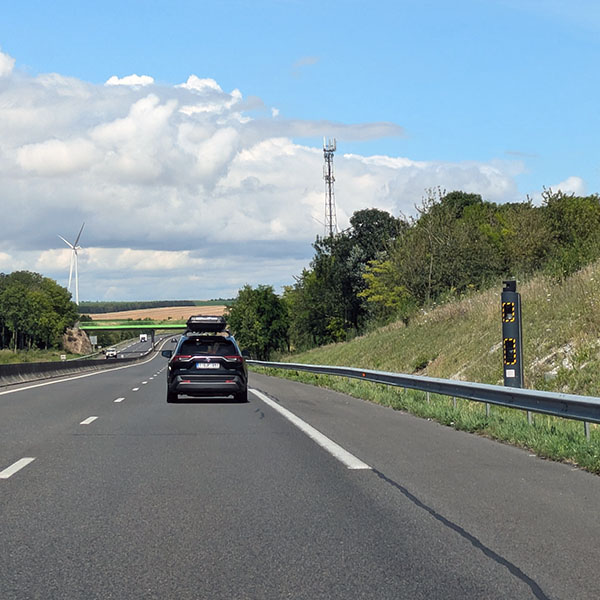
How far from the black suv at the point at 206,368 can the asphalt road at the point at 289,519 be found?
794 cm

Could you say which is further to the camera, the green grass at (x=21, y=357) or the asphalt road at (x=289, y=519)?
the green grass at (x=21, y=357)

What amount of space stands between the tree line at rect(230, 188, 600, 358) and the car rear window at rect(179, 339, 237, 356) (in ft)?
48.6

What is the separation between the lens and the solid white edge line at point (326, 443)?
10.7 m

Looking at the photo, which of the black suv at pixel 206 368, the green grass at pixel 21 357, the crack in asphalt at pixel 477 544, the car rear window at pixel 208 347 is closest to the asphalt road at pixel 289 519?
the crack in asphalt at pixel 477 544

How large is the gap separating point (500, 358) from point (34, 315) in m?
157

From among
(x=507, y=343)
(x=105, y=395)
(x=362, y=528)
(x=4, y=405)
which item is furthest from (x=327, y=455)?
(x=105, y=395)

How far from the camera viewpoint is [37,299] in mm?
181500

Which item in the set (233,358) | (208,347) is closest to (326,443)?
(233,358)

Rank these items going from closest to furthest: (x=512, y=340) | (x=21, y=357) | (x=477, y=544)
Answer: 1. (x=477, y=544)
2. (x=512, y=340)
3. (x=21, y=357)

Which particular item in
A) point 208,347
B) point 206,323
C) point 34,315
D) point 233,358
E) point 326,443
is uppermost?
point 34,315

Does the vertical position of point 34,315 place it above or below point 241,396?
above

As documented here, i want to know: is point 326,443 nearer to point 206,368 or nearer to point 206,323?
point 206,368

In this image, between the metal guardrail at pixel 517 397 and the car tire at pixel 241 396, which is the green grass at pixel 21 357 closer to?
the car tire at pixel 241 396

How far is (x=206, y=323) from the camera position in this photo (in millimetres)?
29438
